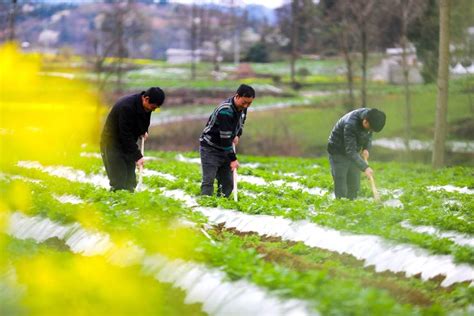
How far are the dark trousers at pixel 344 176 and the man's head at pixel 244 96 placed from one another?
1.88 meters

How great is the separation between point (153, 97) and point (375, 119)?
3.21 m

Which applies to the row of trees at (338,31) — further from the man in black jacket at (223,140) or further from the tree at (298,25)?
the man in black jacket at (223,140)

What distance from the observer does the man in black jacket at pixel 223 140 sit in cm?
1223

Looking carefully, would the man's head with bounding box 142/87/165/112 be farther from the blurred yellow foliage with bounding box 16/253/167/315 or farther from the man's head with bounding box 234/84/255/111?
the blurred yellow foliage with bounding box 16/253/167/315

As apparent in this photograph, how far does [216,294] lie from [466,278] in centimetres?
284

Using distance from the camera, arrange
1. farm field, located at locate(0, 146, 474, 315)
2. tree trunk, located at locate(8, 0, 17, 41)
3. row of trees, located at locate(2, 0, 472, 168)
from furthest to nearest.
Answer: tree trunk, located at locate(8, 0, 17, 41) < row of trees, located at locate(2, 0, 472, 168) < farm field, located at locate(0, 146, 474, 315)

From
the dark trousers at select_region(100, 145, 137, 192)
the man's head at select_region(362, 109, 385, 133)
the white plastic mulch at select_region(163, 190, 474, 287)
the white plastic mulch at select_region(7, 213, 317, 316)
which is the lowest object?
the white plastic mulch at select_region(163, 190, 474, 287)

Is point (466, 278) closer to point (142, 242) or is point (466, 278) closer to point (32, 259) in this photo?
point (142, 242)

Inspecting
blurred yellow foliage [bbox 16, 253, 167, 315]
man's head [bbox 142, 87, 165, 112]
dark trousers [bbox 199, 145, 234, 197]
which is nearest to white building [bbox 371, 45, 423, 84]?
dark trousers [bbox 199, 145, 234, 197]

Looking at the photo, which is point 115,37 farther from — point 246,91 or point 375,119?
point 375,119

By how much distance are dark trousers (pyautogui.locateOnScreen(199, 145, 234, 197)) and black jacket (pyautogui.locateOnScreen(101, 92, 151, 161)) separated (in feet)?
3.36

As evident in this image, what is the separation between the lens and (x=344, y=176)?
13.0 m

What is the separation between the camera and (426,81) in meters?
41.3

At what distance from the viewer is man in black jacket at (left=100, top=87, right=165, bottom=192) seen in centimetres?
1215
